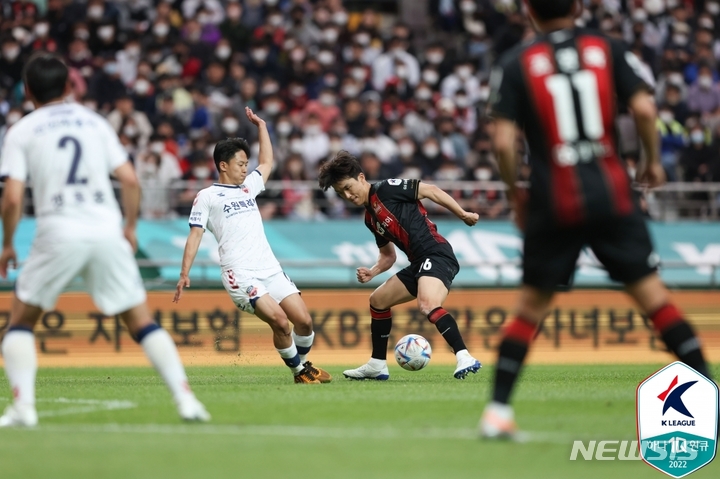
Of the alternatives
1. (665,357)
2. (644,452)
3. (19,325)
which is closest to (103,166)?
(19,325)

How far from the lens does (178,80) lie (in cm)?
2195

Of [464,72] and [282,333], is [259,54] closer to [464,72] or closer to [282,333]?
[464,72]

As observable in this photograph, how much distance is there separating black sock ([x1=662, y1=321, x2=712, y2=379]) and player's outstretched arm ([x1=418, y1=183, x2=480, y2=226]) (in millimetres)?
4286

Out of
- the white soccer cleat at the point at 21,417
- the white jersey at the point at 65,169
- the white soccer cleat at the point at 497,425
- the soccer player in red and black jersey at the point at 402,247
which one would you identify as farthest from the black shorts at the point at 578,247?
the soccer player in red and black jersey at the point at 402,247

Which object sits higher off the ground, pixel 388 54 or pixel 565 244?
pixel 388 54

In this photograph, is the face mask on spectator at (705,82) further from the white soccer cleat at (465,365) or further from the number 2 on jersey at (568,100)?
the number 2 on jersey at (568,100)

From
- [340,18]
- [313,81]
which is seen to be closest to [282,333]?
[313,81]

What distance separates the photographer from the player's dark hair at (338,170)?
35.7 feet

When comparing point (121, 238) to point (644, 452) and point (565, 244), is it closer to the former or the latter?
point (565, 244)

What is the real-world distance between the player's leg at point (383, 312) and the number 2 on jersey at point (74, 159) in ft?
16.5

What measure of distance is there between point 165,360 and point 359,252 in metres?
12.4

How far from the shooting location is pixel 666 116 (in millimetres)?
22438

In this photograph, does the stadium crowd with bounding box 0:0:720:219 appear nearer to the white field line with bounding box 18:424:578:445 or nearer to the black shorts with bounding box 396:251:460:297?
the black shorts with bounding box 396:251:460:297

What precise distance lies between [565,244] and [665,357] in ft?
38.2
